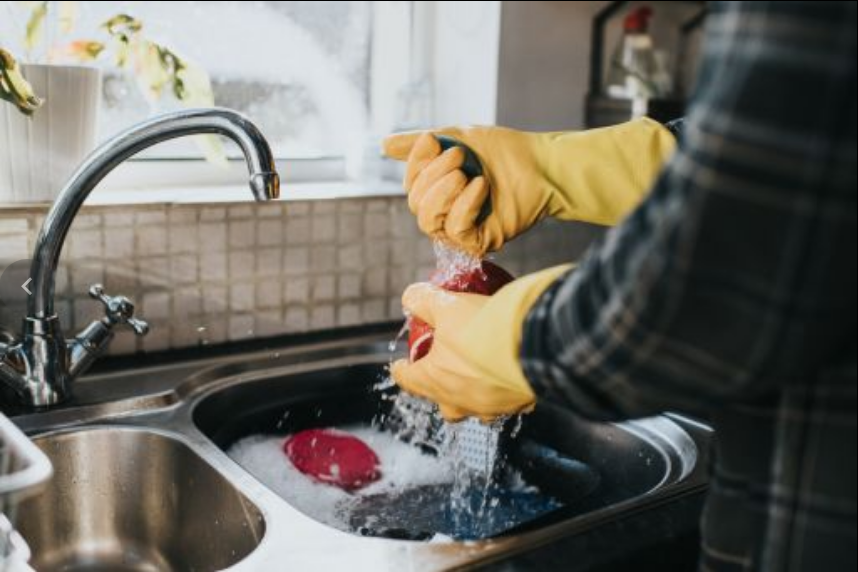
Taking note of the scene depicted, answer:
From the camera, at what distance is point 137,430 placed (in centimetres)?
109

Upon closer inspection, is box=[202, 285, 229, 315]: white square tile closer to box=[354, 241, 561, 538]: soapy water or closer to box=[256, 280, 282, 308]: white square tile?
box=[256, 280, 282, 308]: white square tile

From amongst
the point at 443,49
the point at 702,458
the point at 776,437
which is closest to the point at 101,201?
the point at 443,49

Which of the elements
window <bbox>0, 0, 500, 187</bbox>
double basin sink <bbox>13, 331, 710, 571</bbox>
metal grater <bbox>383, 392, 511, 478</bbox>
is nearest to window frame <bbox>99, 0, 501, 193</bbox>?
window <bbox>0, 0, 500, 187</bbox>

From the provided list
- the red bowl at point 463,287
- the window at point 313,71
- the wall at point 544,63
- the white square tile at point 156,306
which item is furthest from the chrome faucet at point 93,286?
the wall at point 544,63

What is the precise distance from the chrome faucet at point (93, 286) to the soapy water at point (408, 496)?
24 centimetres

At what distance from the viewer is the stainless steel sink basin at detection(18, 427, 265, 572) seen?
1.04 meters

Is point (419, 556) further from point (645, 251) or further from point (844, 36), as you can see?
point (844, 36)

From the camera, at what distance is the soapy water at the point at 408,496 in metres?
1.11

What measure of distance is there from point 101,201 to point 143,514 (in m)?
0.44

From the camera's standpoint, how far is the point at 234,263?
1342 millimetres

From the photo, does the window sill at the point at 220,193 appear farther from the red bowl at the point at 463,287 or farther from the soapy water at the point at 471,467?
the red bowl at the point at 463,287

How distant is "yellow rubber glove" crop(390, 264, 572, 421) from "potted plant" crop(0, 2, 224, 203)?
643mm

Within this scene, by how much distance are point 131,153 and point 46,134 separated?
0.76ft

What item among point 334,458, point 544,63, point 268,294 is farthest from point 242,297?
point 544,63
